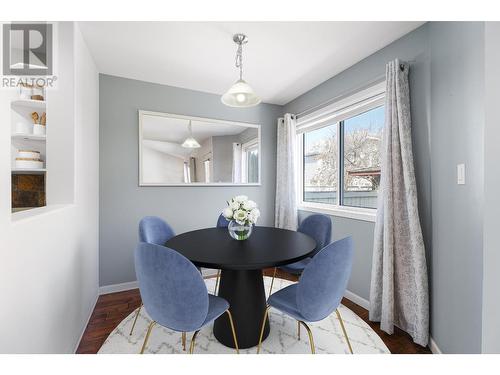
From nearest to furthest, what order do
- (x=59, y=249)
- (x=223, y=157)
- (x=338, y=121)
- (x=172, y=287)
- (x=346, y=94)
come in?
1. (x=172, y=287)
2. (x=59, y=249)
3. (x=346, y=94)
4. (x=338, y=121)
5. (x=223, y=157)

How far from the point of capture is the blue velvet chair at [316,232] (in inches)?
82.8

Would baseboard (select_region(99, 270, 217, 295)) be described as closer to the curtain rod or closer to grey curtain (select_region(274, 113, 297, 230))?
grey curtain (select_region(274, 113, 297, 230))

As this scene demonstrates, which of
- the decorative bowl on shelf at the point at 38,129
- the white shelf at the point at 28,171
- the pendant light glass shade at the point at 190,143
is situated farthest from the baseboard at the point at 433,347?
the decorative bowl on shelf at the point at 38,129

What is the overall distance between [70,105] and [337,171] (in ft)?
8.88

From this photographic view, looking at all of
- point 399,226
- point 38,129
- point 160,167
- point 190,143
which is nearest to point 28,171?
point 38,129

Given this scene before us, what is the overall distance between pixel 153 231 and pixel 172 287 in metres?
1.06

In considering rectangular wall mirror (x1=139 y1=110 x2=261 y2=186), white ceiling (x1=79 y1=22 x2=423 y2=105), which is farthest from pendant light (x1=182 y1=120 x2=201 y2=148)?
white ceiling (x1=79 y1=22 x2=423 y2=105)

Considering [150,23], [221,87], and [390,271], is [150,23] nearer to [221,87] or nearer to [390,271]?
[221,87]

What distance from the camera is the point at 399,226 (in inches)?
74.7

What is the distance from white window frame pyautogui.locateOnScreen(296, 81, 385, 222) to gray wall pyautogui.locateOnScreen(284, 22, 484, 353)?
0.35 meters

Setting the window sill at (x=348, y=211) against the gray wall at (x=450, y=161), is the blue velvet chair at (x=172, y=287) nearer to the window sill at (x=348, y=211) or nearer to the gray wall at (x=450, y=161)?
the gray wall at (x=450, y=161)

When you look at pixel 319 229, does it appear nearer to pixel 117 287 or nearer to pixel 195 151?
pixel 195 151
